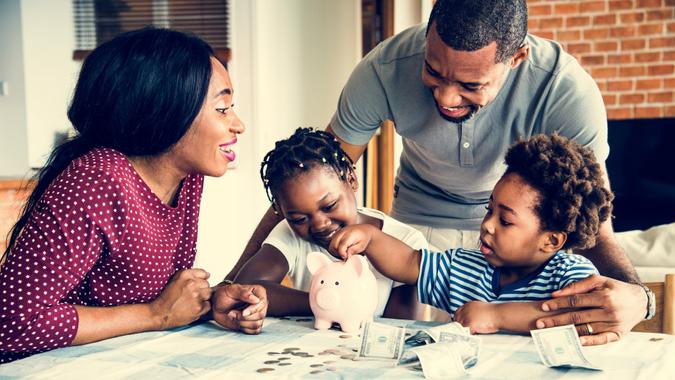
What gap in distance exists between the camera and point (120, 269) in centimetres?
142

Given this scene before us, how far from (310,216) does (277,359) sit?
0.53 metres

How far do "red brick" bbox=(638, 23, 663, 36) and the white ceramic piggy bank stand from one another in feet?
15.6

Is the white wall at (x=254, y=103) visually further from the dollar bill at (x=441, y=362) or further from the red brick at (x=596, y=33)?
the dollar bill at (x=441, y=362)

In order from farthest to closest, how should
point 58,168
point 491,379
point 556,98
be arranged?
point 556,98
point 58,168
point 491,379

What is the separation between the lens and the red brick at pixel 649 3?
5426 millimetres

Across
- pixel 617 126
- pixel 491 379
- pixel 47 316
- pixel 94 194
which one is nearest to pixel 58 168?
pixel 94 194

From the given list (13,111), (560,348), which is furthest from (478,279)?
(13,111)

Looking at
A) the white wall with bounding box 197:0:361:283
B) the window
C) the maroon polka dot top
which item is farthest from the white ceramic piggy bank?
the window

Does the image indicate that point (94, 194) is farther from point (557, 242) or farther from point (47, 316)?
point (557, 242)

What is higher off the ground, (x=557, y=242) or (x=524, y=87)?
(x=524, y=87)

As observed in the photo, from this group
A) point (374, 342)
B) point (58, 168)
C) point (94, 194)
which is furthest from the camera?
point (58, 168)

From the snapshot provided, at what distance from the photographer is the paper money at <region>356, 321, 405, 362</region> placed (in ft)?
3.86

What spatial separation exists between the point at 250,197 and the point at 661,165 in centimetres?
293

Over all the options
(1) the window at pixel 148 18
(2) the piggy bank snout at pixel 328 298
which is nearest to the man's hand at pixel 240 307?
(2) the piggy bank snout at pixel 328 298
